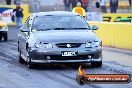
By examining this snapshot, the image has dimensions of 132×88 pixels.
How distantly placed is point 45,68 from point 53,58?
57cm

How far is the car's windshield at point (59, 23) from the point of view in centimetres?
1655

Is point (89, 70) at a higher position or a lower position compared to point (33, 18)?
lower

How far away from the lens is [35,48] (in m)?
15.5

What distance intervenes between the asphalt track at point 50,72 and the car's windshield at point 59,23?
1009 mm

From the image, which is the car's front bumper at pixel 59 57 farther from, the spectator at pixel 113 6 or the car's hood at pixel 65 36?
the spectator at pixel 113 6

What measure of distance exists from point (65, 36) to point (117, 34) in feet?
27.5

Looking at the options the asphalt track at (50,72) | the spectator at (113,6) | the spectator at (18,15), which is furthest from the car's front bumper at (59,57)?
the spectator at (113,6)

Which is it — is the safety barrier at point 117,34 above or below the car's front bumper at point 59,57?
below

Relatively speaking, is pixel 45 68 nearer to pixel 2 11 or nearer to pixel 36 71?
pixel 36 71

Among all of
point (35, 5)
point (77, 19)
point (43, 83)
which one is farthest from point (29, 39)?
point (35, 5)

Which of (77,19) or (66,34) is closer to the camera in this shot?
(66,34)

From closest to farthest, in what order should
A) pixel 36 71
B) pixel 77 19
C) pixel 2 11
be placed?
pixel 36 71 < pixel 77 19 < pixel 2 11

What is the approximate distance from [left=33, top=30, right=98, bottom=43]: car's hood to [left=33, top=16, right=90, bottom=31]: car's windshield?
1.28 feet

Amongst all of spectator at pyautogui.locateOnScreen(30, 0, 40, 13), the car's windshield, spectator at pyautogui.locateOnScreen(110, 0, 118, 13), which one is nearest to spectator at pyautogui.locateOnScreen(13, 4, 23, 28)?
spectator at pyautogui.locateOnScreen(30, 0, 40, 13)
